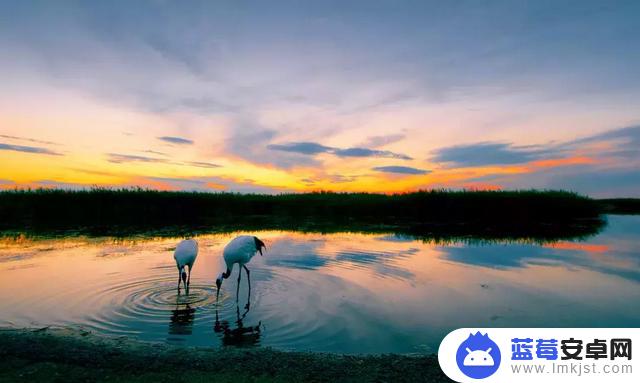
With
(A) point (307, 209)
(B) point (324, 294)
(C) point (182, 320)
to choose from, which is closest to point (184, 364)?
(C) point (182, 320)

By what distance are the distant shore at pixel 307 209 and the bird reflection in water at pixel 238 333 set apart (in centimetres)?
1861

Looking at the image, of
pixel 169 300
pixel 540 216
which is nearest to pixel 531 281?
pixel 169 300

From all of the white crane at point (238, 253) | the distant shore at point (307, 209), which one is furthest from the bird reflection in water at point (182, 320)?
the distant shore at point (307, 209)

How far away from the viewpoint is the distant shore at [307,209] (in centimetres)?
3194

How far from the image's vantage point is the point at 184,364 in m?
6.14

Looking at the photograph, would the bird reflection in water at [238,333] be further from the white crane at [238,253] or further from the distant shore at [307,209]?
the distant shore at [307,209]

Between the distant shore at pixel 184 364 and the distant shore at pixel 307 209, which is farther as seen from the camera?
the distant shore at pixel 307 209

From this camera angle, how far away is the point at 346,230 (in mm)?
26906

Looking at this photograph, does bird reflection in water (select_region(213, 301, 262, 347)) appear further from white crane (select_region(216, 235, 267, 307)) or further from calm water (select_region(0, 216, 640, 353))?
white crane (select_region(216, 235, 267, 307))

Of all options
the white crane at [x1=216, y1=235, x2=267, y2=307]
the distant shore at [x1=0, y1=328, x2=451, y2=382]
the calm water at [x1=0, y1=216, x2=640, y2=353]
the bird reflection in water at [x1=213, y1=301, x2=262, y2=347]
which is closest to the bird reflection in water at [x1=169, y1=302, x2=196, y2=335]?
the calm water at [x1=0, y1=216, x2=640, y2=353]

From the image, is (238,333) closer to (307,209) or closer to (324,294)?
(324,294)

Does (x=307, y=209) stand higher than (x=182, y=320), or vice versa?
(x=307, y=209)

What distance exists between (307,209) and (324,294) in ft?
123

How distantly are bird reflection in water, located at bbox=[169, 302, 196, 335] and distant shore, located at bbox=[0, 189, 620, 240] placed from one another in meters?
17.9
